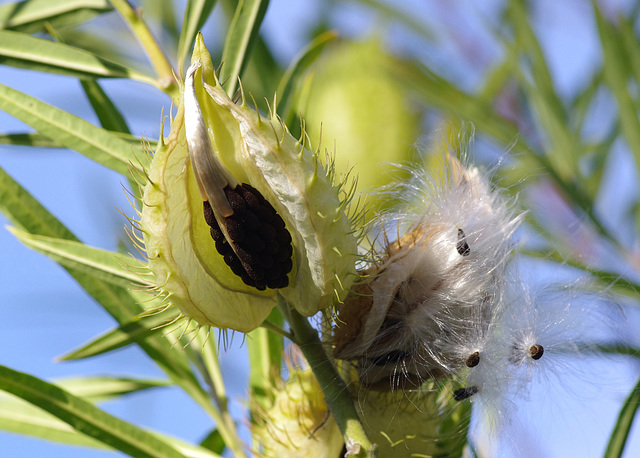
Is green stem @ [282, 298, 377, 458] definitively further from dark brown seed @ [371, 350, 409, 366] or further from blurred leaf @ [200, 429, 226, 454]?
blurred leaf @ [200, 429, 226, 454]

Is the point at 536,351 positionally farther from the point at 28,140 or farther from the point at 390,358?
the point at 28,140

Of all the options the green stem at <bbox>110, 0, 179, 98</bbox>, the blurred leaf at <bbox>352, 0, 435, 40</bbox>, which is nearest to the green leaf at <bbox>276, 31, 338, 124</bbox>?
the green stem at <bbox>110, 0, 179, 98</bbox>

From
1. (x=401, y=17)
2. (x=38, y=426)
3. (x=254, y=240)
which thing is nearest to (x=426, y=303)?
(x=254, y=240)

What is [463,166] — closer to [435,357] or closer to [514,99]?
[435,357]

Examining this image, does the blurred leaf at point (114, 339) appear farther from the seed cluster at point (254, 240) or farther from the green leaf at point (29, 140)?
the seed cluster at point (254, 240)

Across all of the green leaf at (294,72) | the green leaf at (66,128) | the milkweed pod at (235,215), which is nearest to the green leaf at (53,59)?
the green leaf at (66,128)

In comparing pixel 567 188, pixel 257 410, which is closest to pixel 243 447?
pixel 257 410
